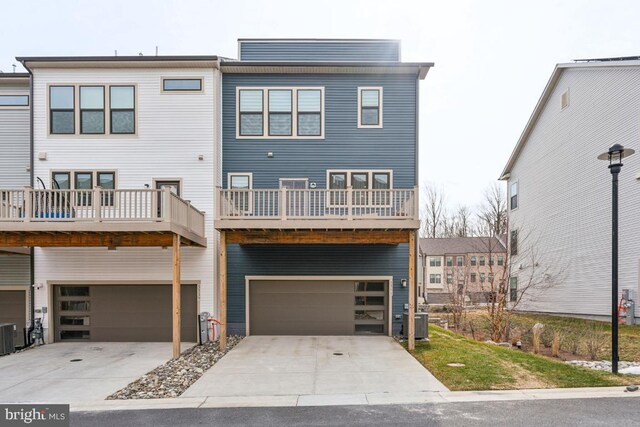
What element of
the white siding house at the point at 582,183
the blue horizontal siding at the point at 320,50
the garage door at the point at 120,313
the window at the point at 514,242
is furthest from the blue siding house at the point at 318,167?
the window at the point at 514,242

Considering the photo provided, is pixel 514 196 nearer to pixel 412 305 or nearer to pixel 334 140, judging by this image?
pixel 334 140

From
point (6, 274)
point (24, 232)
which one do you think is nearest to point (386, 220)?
point (24, 232)

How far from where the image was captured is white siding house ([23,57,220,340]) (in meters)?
11.5

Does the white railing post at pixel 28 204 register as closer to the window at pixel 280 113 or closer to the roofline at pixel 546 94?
the window at pixel 280 113

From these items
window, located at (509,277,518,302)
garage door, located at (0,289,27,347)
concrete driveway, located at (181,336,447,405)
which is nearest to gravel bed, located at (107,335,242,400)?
concrete driveway, located at (181,336,447,405)

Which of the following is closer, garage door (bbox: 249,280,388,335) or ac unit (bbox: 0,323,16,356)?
ac unit (bbox: 0,323,16,356)

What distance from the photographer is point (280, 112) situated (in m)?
12.2

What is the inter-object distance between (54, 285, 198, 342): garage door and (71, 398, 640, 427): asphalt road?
231 inches

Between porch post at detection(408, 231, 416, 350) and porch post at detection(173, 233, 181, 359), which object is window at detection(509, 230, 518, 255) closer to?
porch post at detection(408, 231, 416, 350)

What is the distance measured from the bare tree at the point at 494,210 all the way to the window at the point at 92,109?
29.2 m

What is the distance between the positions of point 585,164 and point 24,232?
19.4 meters

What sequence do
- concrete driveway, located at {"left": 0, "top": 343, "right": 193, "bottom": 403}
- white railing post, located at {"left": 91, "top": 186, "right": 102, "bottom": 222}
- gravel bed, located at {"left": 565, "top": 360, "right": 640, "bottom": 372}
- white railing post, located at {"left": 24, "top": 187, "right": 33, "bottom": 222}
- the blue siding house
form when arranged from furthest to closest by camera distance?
the blue siding house
white railing post, located at {"left": 24, "top": 187, "right": 33, "bottom": 222}
white railing post, located at {"left": 91, "top": 186, "right": 102, "bottom": 222}
gravel bed, located at {"left": 565, "top": 360, "right": 640, "bottom": 372}
concrete driveway, located at {"left": 0, "top": 343, "right": 193, "bottom": 403}

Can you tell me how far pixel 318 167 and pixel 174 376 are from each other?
7196 mm

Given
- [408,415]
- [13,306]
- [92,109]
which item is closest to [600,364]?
[408,415]
